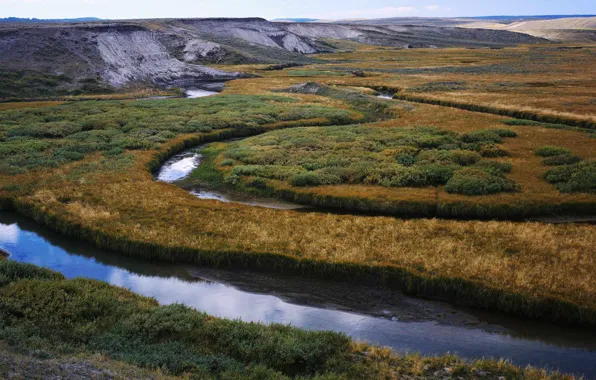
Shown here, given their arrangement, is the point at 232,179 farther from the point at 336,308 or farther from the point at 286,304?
the point at 336,308

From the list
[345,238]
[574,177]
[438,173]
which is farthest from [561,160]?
[345,238]

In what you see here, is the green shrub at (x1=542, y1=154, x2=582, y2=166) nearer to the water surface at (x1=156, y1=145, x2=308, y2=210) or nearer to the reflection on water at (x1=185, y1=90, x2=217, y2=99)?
the water surface at (x1=156, y1=145, x2=308, y2=210)

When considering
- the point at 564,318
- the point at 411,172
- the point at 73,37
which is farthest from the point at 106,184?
the point at 73,37

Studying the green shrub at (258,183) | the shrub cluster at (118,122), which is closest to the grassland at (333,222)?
the shrub cluster at (118,122)

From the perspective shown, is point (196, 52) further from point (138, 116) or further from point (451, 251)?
point (451, 251)

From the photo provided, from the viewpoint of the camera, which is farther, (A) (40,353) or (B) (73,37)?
(B) (73,37)

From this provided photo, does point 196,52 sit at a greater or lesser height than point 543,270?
greater
